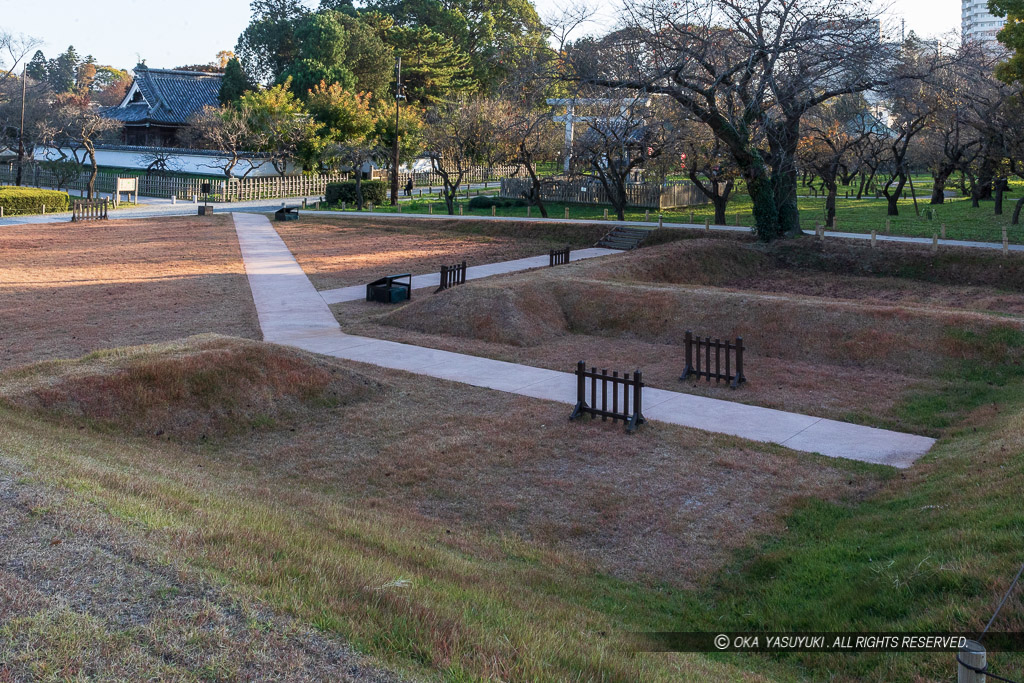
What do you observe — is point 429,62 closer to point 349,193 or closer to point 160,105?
point 160,105

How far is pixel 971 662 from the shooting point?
4.15 m

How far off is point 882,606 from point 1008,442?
458 centimetres

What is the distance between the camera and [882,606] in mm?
6746

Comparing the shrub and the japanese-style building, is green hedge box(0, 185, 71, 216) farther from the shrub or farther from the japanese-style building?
the japanese-style building

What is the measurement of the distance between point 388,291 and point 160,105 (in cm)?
5220

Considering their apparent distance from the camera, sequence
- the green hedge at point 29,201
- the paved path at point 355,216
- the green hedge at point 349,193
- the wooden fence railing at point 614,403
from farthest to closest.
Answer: the green hedge at point 349,193 < the green hedge at point 29,201 < the paved path at point 355,216 < the wooden fence railing at point 614,403

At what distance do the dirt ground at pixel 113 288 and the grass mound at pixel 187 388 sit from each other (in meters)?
3.28

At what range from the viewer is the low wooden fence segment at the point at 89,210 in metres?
40.9

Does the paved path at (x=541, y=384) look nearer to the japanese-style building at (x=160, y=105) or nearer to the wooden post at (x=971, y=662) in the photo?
the wooden post at (x=971, y=662)

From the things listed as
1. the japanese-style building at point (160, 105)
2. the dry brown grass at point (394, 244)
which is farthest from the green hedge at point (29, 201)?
the japanese-style building at point (160, 105)

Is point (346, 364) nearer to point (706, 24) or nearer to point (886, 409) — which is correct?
point (886, 409)

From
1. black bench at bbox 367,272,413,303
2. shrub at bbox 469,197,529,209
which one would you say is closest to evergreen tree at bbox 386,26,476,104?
shrub at bbox 469,197,529,209

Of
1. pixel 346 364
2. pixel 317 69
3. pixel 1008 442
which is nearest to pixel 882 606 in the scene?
pixel 1008 442

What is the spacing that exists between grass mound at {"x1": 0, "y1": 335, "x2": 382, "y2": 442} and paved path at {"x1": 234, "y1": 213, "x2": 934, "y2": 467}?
84.5 inches
